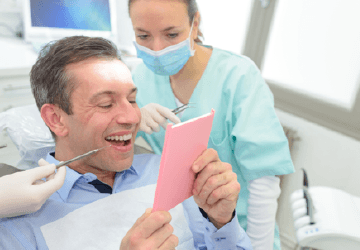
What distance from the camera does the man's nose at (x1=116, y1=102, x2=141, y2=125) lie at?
921mm

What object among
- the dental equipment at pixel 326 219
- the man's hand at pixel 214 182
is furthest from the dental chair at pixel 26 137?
the dental equipment at pixel 326 219

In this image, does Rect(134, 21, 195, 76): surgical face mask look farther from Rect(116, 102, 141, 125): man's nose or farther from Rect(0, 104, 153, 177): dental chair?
Rect(0, 104, 153, 177): dental chair

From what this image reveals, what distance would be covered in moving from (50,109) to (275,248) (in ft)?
3.75

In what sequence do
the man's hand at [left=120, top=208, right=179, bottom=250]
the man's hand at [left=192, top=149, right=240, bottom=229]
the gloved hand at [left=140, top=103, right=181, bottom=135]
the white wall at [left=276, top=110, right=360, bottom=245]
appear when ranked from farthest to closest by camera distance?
the white wall at [left=276, top=110, right=360, bottom=245] → the gloved hand at [left=140, top=103, right=181, bottom=135] → the man's hand at [left=192, top=149, right=240, bottom=229] → the man's hand at [left=120, top=208, right=179, bottom=250]

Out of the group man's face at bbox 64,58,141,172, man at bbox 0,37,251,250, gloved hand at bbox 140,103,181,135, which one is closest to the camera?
man at bbox 0,37,251,250

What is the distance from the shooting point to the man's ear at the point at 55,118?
958 mm

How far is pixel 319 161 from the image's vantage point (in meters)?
1.76

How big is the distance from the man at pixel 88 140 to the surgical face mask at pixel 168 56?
0.64 ft

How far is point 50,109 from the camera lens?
960 millimetres

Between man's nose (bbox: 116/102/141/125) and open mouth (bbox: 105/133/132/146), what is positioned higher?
man's nose (bbox: 116/102/141/125)

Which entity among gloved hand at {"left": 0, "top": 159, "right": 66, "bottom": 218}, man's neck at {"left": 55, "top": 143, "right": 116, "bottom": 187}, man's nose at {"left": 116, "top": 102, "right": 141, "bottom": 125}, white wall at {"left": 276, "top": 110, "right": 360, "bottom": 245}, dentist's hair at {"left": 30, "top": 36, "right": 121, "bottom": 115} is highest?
dentist's hair at {"left": 30, "top": 36, "right": 121, "bottom": 115}

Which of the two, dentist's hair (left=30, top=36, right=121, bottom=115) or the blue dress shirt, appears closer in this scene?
the blue dress shirt

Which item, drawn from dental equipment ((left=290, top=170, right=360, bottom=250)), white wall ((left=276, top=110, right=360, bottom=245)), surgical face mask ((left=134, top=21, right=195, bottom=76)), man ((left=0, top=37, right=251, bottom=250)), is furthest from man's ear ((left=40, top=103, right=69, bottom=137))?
white wall ((left=276, top=110, right=360, bottom=245))

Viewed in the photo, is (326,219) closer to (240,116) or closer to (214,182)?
(240,116)
